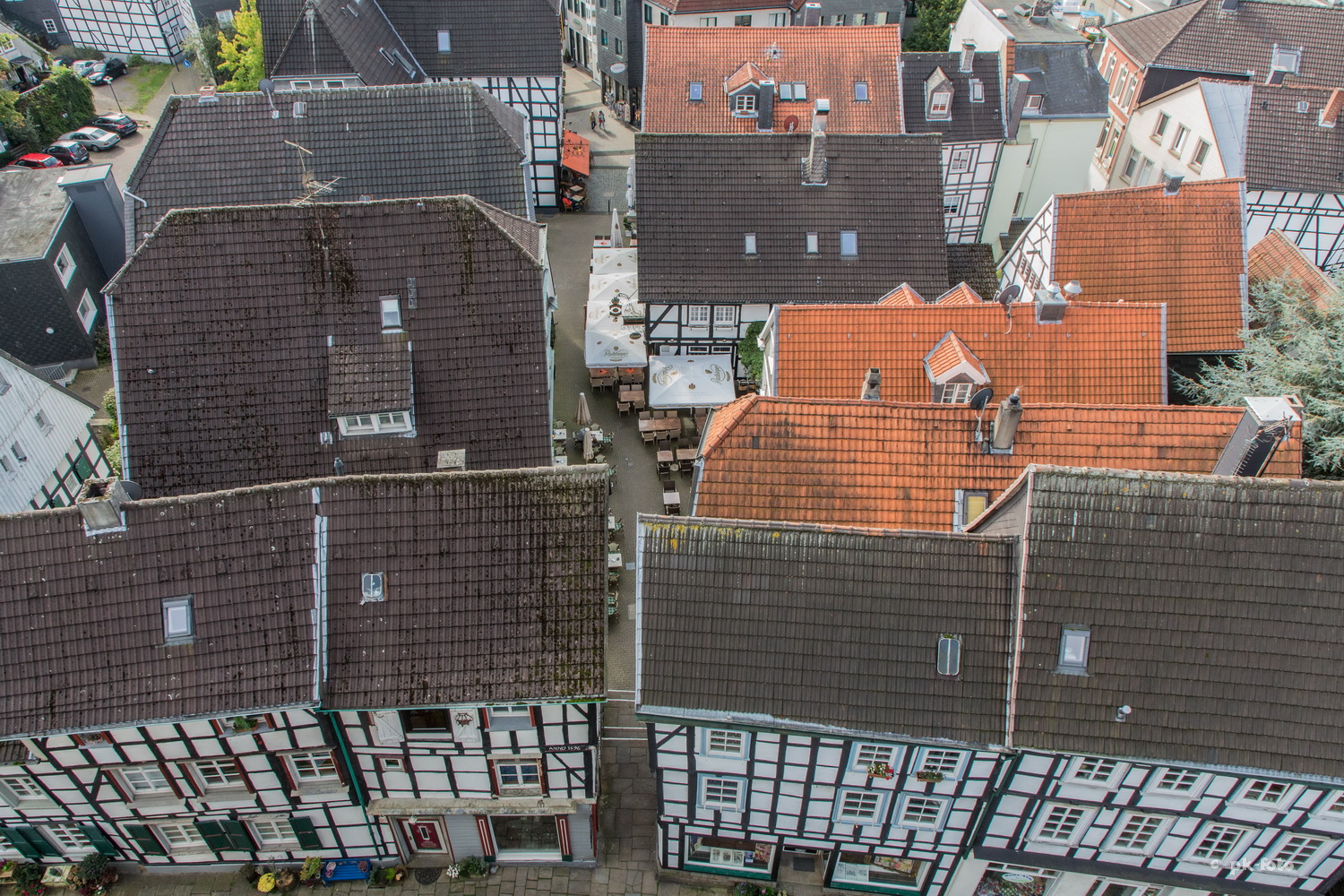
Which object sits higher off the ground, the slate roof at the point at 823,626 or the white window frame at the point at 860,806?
the slate roof at the point at 823,626

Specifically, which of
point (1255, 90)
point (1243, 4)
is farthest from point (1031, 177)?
point (1243, 4)

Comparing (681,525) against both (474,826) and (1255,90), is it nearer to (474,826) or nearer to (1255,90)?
(474,826)

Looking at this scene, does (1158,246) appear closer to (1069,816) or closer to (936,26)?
(1069,816)

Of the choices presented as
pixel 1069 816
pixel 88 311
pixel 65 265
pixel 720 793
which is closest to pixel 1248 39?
pixel 1069 816

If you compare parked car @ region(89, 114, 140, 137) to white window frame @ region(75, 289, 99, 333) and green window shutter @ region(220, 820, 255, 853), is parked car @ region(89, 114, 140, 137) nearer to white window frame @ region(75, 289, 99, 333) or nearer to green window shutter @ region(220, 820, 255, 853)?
white window frame @ region(75, 289, 99, 333)

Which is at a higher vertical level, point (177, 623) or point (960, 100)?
point (960, 100)

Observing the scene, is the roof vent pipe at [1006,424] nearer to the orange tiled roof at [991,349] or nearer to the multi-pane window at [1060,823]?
the orange tiled roof at [991,349]

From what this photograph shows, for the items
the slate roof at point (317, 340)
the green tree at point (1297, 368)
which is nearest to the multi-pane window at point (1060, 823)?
the green tree at point (1297, 368)
